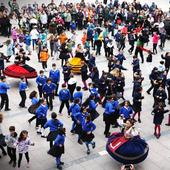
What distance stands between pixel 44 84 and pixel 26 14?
14945mm

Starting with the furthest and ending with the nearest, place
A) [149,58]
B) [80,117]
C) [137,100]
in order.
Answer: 1. [149,58]
2. [137,100]
3. [80,117]

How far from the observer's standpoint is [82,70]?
1695 centimetres

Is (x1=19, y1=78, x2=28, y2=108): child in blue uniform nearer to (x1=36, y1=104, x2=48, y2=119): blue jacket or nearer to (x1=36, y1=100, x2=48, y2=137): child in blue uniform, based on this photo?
(x1=36, y1=100, x2=48, y2=137): child in blue uniform

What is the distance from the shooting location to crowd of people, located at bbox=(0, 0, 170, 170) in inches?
475

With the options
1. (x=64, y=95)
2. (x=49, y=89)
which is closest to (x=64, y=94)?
(x=64, y=95)

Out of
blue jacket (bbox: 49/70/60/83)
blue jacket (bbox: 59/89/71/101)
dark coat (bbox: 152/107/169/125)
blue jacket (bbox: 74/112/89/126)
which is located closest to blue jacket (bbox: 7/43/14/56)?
blue jacket (bbox: 49/70/60/83)

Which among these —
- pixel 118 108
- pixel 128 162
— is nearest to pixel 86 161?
pixel 128 162

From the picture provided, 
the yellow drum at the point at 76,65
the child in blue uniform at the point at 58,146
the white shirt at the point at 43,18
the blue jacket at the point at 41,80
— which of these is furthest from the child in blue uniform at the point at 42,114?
the white shirt at the point at 43,18

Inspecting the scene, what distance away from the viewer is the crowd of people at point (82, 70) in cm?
1206

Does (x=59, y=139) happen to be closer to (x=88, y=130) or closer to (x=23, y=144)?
(x=23, y=144)

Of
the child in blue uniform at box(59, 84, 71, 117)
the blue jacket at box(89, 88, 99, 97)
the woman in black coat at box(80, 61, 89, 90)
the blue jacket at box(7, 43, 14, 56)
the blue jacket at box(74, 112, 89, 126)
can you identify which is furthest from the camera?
the blue jacket at box(7, 43, 14, 56)

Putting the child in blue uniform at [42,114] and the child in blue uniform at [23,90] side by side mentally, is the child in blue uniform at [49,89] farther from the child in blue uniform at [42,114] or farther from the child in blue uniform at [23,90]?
the child in blue uniform at [42,114]

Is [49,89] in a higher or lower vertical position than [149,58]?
higher

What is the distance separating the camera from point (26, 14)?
28797 millimetres
